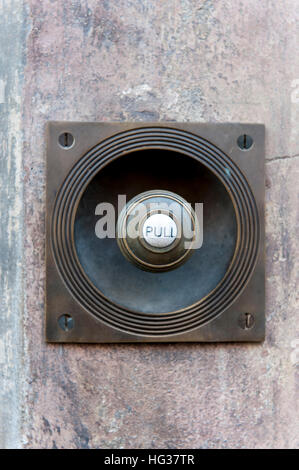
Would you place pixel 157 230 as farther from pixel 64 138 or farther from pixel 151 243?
pixel 64 138

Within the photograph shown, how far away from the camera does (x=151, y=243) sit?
913mm

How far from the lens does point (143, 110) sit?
0.94 meters

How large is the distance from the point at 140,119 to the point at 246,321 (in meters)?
0.42

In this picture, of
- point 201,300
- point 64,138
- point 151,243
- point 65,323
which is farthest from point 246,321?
point 64,138

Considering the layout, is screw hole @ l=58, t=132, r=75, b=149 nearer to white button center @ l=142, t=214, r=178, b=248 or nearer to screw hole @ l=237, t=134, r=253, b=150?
white button center @ l=142, t=214, r=178, b=248

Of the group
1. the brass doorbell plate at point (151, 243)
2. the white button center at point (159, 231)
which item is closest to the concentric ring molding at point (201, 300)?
the brass doorbell plate at point (151, 243)

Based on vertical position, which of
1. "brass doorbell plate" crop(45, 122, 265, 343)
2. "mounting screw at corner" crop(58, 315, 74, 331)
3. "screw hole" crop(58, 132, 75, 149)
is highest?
"screw hole" crop(58, 132, 75, 149)

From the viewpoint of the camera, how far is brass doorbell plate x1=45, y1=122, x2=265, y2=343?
3.06 ft

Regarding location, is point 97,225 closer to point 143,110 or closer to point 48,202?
point 48,202

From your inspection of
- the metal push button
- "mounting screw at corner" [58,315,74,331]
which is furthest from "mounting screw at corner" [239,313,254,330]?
"mounting screw at corner" [58,315,74,331]

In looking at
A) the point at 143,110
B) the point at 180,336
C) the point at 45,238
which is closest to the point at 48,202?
the point at 45,238

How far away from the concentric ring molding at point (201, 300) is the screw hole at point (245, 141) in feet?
0.12

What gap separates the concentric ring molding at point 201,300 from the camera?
3.05ft

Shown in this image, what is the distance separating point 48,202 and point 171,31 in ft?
1.28
